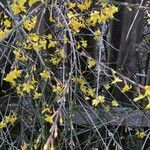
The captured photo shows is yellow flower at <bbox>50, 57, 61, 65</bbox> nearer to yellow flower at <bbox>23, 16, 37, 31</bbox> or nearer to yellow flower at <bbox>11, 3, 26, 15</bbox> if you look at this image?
yellow flower at <bbox>23, 16, 37, 31</bbox>

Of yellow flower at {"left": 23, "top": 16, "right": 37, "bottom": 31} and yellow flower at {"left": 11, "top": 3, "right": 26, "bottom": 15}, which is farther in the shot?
yellow flower at {"left": 23, "top": 16, "right": 37, "bottom": 31}

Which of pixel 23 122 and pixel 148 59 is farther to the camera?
pixel 148 59

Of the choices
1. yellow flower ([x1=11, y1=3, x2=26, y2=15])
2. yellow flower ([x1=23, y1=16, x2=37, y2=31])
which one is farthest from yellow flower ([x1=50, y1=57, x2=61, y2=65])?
yellow flower ([x1=11, y1=3, x2=26, y2=15])

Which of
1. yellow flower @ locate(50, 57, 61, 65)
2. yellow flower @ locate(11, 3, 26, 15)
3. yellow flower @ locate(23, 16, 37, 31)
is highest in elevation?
yellow flower @ locate(11, 3, 26, 15)

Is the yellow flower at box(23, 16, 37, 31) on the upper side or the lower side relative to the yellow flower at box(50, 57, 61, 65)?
upper

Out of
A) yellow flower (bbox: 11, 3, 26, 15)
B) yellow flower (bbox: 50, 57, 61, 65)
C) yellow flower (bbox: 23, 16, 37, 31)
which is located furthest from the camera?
yellow flower (bbox: 50, 57, 61, 65)

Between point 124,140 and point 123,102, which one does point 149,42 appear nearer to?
point 123,102

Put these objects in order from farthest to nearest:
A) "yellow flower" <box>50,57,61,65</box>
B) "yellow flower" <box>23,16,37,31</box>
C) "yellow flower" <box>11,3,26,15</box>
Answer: "yellow flower" <box>50,57,61,65</box>, "yellow flower" <box>23,16,37,31</box>, "yellow flower" <box>11,3,26,15</box>

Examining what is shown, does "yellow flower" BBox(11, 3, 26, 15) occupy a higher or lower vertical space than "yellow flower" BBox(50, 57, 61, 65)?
higher

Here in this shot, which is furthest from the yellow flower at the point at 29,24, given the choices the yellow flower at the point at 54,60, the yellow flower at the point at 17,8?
the yellow flower at the point at 54,60

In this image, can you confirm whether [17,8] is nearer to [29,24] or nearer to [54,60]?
[29,24]

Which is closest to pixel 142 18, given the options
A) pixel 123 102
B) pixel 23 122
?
pixel 123 102
